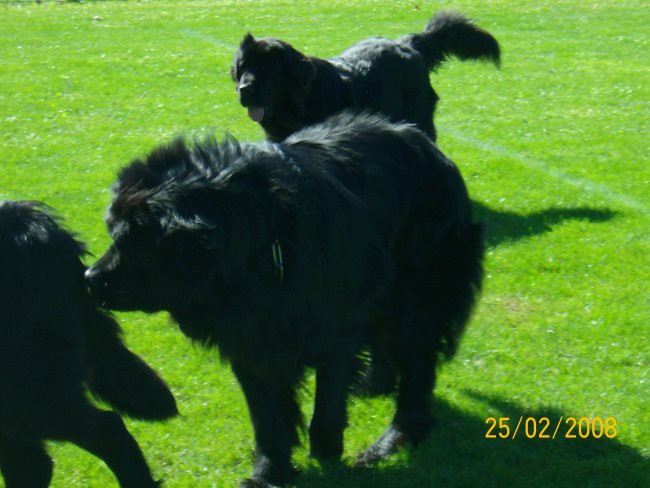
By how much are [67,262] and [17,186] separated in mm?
5620

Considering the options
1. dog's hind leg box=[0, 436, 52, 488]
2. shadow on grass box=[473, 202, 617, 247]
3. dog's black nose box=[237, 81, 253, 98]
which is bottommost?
shadow on grass box=[473, 202, 617, 247]

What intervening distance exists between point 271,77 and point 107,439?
4770 mm

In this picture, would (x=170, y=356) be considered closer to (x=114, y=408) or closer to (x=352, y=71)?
(x=114, y=408)

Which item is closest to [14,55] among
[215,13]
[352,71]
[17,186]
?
[215,13]

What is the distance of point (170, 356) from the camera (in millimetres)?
5891

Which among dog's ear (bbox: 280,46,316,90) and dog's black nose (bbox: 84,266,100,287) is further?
dog's ear (bbox: 280,46,316,90)

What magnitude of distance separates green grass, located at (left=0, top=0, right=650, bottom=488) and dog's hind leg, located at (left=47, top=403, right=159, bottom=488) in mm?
538

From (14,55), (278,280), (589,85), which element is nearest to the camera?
(278,280)

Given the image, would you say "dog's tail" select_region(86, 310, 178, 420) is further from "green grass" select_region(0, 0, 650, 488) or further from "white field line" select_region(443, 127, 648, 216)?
"white field line" select_region(443, 127, 648, 216)

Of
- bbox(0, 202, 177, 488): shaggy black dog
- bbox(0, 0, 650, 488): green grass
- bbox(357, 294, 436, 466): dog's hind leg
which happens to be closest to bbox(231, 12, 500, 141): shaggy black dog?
bbox(0, 0, 650, 488): green grass

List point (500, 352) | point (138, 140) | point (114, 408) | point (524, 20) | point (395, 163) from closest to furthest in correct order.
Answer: point (114, 408) → point (395, 163) → point (500, 352) → point (138, 140) → point (524, 20)

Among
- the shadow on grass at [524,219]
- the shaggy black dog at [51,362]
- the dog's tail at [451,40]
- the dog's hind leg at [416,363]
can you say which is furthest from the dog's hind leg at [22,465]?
the dog's tail at [451,40]

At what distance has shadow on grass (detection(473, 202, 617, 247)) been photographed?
7.96 meters

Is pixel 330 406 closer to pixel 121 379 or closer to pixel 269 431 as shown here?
pixel 269 431
